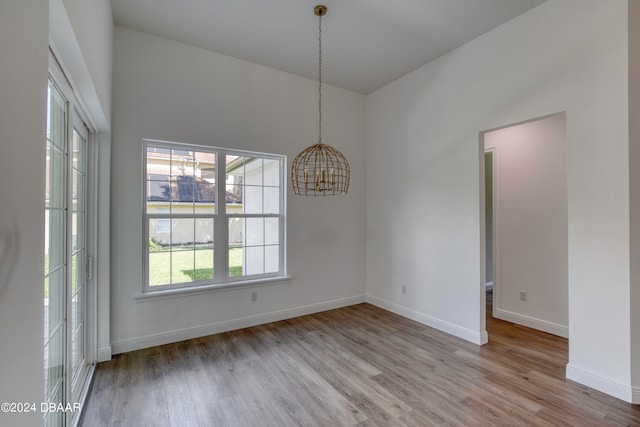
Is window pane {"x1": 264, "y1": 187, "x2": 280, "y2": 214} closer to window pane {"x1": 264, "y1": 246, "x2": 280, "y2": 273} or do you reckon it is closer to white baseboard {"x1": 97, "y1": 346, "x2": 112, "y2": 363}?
window pane {"x1": 264, "y1": 246, "x2": 280, "y2": 273}

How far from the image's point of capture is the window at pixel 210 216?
10.8 ft

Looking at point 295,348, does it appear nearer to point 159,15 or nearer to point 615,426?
point 615,426

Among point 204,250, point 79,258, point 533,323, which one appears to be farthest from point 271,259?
point 533,323

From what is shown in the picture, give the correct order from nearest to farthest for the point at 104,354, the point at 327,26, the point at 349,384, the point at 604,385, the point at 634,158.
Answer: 1. the point at 634,158
2. the point at 604,385
3. the point at 349,384
4. the point at 104,354
5. the point at 327,26

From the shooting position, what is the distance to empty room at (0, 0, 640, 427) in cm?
174

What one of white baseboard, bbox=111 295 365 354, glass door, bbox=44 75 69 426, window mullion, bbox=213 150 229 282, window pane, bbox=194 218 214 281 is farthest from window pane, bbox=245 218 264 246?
Result: glass door, bbox=44 75 69 426

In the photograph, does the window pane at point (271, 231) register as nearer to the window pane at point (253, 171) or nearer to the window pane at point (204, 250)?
the window pane at point (253, 171)

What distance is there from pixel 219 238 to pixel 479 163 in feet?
10.2

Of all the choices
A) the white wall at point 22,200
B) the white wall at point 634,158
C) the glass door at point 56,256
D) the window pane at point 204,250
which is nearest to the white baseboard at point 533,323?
the white wall at point 634,158

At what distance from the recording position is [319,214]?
4293 millimetres

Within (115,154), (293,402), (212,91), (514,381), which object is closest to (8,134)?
(293,402)

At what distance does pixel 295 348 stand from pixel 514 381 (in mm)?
2001

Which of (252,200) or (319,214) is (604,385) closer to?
(319,214)

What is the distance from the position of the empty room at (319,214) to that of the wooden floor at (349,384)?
22 mm
